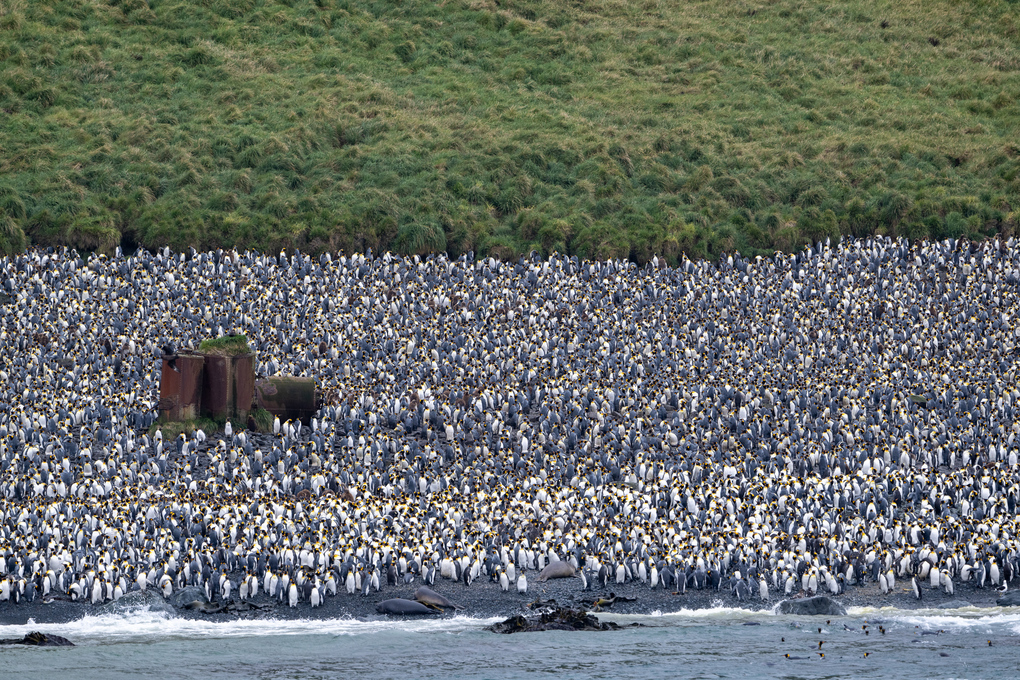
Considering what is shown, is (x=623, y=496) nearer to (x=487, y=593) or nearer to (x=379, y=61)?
(x=487, y=593)

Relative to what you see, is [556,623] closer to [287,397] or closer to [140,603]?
[140,603]

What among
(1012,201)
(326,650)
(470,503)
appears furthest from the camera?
(1012,201)

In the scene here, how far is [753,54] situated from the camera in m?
67.3

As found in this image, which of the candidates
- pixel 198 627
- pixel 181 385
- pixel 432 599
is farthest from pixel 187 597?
pixel 181 385

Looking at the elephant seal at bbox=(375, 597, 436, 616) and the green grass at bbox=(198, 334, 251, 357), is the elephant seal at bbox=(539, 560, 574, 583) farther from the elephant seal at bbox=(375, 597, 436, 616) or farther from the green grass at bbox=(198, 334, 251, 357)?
the green grass at bbox=(198, 334, 251, 357)

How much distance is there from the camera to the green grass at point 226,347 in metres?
30.7

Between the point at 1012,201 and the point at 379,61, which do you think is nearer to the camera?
the point at 1012,201

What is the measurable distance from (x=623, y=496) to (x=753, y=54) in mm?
45736

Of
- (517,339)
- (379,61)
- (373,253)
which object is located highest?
(379,61)

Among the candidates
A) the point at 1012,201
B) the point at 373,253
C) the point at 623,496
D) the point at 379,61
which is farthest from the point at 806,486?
the point at 379,61

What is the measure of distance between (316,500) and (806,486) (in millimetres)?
10193

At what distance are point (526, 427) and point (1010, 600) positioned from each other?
40.4 feet

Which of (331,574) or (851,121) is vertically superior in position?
(851,121)

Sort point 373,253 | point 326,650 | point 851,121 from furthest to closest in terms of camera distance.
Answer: point 851,121
point 373,253
point 326,650
